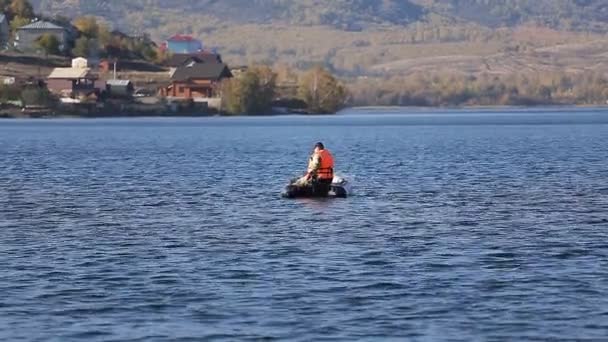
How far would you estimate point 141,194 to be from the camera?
64312 millimetres

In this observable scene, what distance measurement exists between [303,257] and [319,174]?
1791 cm

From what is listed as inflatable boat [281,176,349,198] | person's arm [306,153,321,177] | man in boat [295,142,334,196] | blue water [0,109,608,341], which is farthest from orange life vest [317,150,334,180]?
blue water [0,109,608,341]

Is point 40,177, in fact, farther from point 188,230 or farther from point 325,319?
point 325,319

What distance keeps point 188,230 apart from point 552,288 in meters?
16.0

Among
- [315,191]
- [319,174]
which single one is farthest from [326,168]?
[315,191]

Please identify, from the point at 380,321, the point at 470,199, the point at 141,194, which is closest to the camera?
the point at 380,321

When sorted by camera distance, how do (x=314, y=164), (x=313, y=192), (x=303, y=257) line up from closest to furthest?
(x=303, y=257) < (x=314, y=164) < (x=313, y=192)

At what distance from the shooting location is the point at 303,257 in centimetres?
3919

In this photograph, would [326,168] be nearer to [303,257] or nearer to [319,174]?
[319,174]

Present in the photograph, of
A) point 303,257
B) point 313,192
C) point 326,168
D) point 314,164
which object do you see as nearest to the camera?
point 303,257

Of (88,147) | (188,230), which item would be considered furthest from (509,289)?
(88,147)

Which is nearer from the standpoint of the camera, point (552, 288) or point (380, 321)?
point (380, 321)

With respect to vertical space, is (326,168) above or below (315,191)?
above

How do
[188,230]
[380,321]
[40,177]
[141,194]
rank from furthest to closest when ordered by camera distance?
[40,177] < [141,194] < [188,230] < [380,321]
